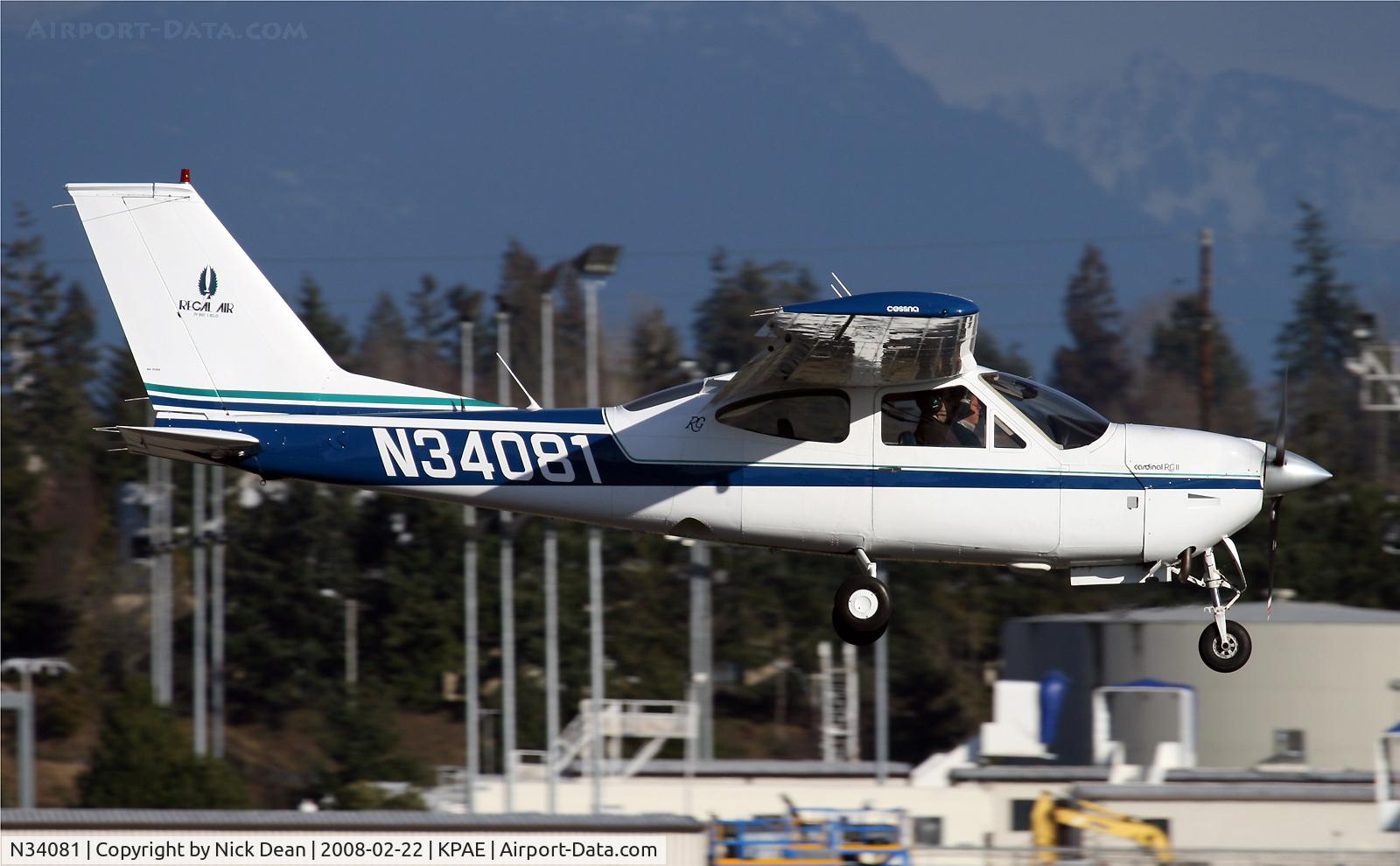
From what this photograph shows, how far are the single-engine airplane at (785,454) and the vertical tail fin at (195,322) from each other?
0.05 ft

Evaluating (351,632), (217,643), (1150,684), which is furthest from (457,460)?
(351,632)

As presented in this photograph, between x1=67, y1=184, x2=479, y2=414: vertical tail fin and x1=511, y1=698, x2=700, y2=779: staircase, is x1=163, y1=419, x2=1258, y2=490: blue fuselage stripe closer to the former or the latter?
x1=67, y1=184, x2=479, y2=414: vertical tail fin

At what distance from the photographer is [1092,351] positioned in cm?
10425

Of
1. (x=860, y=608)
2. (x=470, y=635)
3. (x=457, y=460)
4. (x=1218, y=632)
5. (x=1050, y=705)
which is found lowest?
(x=1050, y=705)

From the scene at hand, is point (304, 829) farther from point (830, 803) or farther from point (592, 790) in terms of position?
point (830, 803)

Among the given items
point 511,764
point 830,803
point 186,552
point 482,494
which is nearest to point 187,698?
point 186,552

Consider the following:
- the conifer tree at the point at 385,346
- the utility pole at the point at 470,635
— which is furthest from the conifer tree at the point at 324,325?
the utility pole at the point at 470,635

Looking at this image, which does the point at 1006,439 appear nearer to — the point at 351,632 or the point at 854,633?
the point at 854,633

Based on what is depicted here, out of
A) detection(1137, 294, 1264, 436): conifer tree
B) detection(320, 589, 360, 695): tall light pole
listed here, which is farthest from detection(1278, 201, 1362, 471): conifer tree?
detection(320, 589, 360, 695): tall light pole

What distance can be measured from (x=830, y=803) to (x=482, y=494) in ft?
70.6

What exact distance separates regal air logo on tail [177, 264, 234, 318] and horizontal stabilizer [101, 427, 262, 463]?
38.2 inches

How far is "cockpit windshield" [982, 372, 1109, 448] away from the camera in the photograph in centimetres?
1307

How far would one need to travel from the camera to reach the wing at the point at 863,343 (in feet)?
37.6

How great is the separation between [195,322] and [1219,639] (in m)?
8.38
